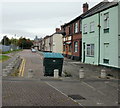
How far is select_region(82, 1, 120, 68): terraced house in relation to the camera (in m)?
20.2

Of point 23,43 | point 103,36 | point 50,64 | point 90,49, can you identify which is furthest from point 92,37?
point 23,43

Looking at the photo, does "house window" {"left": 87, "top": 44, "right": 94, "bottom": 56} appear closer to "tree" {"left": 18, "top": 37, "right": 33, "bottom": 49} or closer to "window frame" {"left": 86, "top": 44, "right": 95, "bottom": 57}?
"window frame" {"left": 86, "top": 44, "right": 95, "bottom": 57}

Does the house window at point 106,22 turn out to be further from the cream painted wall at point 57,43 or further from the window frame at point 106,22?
the cream painted wall at point 57,43

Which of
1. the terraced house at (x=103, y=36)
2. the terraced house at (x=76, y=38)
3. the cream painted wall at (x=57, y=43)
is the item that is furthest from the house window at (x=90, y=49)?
the cream painted wall at (x=57, y=43)

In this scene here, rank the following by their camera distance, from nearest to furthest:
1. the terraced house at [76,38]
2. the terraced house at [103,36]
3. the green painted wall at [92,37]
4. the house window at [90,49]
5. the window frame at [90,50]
→ the terraced house at [103,36], the green painted wall at [92,37], the window frame at [90,50], the house window at [90,49], the terraced house at [76,38]

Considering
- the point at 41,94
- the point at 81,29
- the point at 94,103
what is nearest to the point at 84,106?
the point at 94,103

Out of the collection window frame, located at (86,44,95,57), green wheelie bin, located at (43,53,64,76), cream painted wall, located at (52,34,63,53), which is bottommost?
green wheelie bin, located at (43,53,64,76)

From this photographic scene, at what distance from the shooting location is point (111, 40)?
21.2 m

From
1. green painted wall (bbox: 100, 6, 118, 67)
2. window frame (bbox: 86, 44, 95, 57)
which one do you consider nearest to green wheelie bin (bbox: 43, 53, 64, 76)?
green painted wall (bbox: 100, 6, 118, 67)

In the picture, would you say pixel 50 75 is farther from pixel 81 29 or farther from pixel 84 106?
pixel 81 29

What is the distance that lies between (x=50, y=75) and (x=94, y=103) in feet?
A: 26.4

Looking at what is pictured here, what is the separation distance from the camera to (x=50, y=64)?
51.8 feet

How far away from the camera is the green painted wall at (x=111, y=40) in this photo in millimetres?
20188

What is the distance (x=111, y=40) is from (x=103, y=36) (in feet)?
6.77
